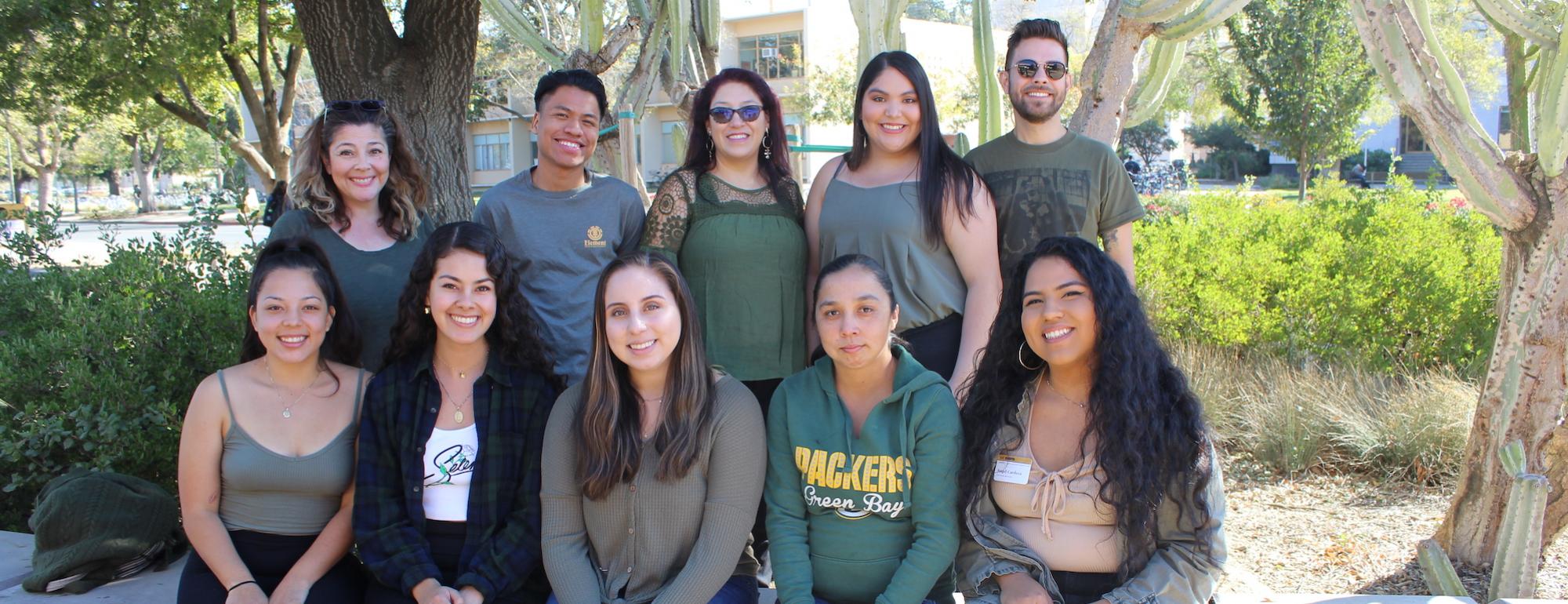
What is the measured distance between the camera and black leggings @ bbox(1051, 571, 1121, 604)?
8.18 feet

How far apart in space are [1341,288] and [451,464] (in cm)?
582

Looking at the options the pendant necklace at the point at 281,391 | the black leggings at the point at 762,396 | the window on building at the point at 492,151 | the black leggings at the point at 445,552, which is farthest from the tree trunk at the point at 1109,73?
the window on building at the point at 492,151

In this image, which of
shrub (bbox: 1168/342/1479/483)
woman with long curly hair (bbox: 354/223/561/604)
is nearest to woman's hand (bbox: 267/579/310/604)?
woman with long curly hair (bbox: 354/223/561/604)

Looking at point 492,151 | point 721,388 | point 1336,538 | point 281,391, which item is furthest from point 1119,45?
point 492,151

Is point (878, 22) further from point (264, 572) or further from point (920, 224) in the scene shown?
point (264, 572)

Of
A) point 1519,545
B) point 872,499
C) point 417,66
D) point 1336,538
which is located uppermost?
point 417,66

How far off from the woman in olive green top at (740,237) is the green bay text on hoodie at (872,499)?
496mm

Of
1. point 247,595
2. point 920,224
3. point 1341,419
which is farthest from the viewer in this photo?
point 1341,419

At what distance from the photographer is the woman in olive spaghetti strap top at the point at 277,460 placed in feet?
9.09

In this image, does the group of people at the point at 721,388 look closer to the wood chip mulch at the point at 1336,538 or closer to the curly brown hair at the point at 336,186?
the curly brown hair at the point at 336,186

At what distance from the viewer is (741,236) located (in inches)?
122

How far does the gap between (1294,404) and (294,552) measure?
5.16 meters

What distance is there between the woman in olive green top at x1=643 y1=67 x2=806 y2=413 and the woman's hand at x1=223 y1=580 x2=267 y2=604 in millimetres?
1397

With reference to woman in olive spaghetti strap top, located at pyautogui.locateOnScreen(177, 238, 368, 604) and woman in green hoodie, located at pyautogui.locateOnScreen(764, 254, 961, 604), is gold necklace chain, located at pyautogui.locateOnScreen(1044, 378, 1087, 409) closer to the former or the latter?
woman in green hoodie, located at pyautogui.locateOnScreen(764, 254, 961, 604)
